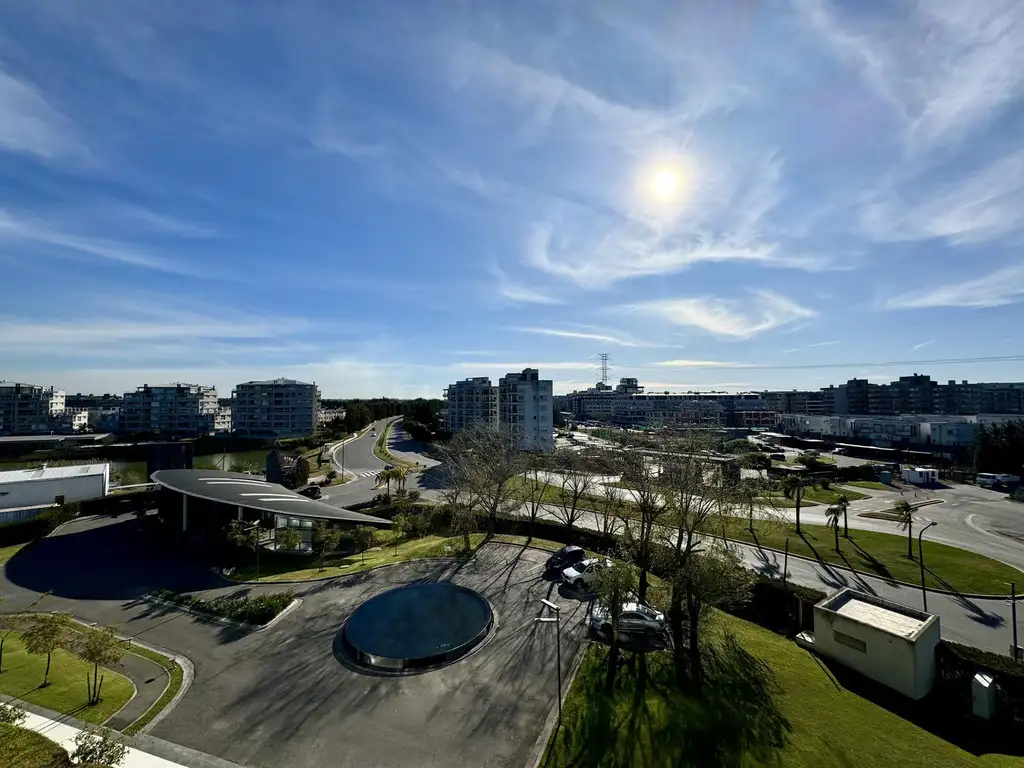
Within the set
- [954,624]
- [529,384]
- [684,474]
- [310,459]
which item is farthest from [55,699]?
[529,384]

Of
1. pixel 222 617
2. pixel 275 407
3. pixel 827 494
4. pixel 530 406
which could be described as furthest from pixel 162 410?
pixel 827 494

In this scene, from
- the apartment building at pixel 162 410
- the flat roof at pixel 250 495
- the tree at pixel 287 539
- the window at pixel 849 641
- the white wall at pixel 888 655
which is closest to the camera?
the white wall at pixel 888 655

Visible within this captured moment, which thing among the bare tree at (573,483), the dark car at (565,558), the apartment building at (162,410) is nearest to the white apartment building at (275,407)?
the apartment building at (162,410)

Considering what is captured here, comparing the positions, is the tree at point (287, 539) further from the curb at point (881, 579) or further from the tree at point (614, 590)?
the curb at point (881, 579)

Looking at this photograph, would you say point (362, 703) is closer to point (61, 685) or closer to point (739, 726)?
point (61, 685)

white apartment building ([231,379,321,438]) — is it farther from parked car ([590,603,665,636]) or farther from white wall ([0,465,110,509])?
parked car ([590,603,665,636])

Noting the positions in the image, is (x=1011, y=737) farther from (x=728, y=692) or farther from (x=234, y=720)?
(x=234, y=720)
